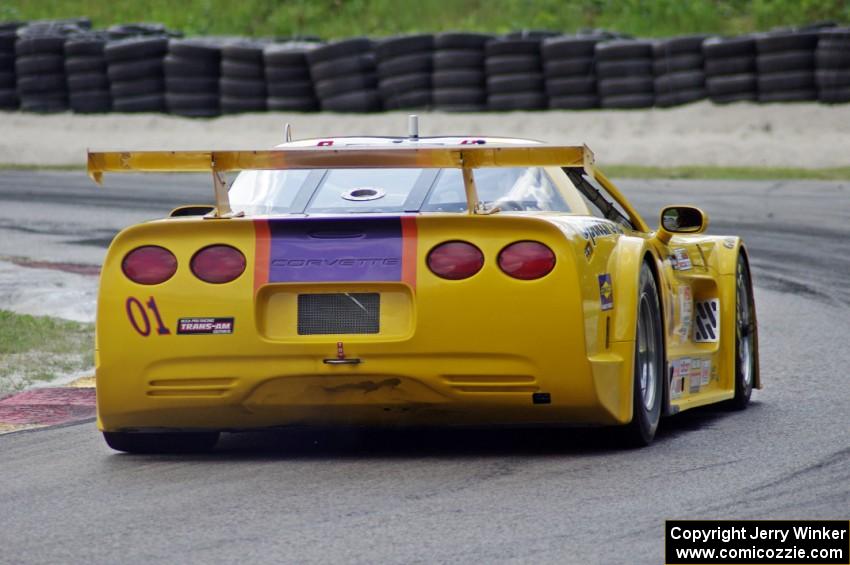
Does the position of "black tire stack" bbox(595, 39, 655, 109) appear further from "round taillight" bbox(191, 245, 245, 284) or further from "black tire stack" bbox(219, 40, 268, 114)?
"round taillight" bbox(191, 245, 245, 284)

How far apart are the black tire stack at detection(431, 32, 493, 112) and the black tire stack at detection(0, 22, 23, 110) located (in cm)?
662

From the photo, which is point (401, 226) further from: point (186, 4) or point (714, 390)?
point (186, 4)

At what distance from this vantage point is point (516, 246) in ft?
19.3

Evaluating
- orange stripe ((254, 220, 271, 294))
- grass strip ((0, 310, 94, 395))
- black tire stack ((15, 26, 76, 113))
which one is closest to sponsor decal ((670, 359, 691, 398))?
orange stripe ((254, 220, 271, 294))

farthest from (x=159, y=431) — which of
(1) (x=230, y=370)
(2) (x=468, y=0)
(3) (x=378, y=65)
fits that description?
(2) (x=468, y=0)

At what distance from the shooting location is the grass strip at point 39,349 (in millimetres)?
8859

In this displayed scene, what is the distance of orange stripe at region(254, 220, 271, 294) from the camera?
5.95 metres

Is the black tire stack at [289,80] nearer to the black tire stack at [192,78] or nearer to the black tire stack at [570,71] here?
the black tire stack at [192,78]

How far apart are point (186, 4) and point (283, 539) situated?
31424 mm

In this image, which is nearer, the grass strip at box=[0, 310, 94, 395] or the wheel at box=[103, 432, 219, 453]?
the wheel at box=[103, 432, 219, 453]

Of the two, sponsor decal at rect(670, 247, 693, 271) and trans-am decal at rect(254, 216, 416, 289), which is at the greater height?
trans-am decal at rect(254, 216, 416, 289)

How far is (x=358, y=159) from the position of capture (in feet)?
19.3

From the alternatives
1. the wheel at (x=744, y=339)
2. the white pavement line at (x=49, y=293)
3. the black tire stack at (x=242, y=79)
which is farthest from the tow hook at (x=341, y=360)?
the black tire stack at (x=242, y=79)

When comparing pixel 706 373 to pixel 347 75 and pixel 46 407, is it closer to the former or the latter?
pixel 46 407
